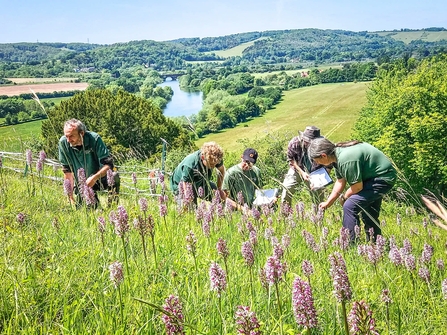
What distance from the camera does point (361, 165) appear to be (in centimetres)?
513

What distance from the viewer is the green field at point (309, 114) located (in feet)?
282

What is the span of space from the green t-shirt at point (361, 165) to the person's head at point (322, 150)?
18 centimetres

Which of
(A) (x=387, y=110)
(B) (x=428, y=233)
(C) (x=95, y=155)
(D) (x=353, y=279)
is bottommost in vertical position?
(A) (x=387, y=110)

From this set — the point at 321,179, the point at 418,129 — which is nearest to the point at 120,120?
the point at 418,129

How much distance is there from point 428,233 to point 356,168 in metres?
1.18

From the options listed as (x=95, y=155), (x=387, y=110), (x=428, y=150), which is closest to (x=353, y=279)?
(x=95, y=155)

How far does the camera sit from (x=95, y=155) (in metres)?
5.75

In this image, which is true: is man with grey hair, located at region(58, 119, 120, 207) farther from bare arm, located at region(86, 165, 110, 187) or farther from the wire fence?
the wire fence

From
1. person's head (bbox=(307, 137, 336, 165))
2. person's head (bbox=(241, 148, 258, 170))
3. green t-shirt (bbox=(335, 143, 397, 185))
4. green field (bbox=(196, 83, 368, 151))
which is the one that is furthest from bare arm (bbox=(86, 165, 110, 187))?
green field (bbox=(196, 83, 368, 151))

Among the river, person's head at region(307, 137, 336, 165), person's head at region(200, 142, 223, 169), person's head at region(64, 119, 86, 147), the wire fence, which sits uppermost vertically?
person's head at region(64, 119, 86, 147)

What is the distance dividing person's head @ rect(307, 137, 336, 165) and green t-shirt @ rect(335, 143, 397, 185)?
0.18 meters

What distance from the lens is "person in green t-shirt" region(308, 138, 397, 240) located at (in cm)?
502

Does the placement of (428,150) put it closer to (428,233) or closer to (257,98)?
(428,233)

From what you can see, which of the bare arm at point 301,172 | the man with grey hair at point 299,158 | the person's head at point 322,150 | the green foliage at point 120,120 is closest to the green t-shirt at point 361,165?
the person's head at point 322,150
